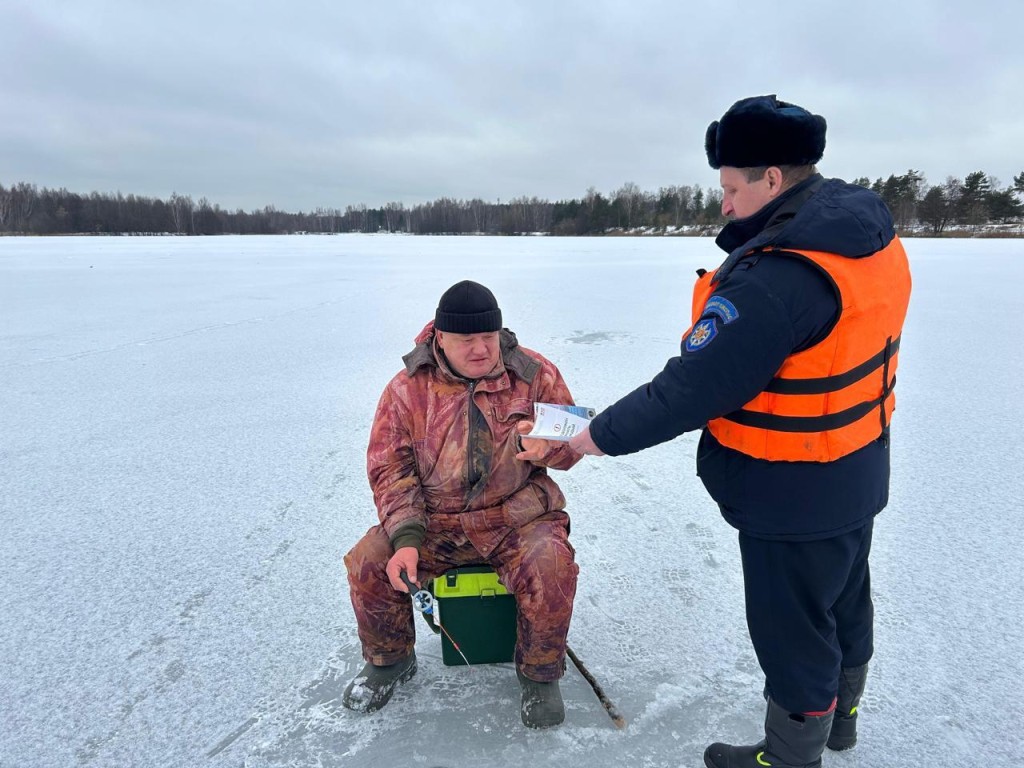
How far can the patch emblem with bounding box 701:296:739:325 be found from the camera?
1213 mm

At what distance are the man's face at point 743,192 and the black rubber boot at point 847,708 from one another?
117cm

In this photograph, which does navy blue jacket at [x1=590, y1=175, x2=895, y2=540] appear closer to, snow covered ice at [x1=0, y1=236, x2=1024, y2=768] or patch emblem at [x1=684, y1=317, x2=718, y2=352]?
patch emblem at [x1=684, y1=317, x2=718, y2=352]

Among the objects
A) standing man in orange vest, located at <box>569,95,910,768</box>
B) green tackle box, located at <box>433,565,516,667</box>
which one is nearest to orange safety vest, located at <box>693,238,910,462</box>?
standing man in orange vest, located at <box>569,95,910,768</box>

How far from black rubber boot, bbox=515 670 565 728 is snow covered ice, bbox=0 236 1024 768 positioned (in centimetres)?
4

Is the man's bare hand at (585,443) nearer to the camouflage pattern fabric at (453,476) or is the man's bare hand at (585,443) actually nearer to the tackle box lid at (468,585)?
the camouflage pattern fabric at (453,476)

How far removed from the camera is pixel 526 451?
1840mm

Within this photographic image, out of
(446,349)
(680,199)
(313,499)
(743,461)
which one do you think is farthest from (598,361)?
(680,199)

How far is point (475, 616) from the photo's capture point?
1.81m

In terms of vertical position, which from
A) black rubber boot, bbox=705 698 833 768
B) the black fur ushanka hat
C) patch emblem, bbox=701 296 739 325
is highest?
the black fur ushanka hat

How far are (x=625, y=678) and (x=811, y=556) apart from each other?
31.2 inches

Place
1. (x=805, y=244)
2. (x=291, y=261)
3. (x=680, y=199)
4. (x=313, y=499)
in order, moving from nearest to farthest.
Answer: (x=805, y=244) → (x=313, y=499) → (x=291, y=261) → (x=680, y=199)

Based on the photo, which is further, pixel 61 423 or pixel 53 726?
pixel 61 423

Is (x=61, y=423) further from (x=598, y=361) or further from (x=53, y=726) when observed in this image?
(x=598, y=361)

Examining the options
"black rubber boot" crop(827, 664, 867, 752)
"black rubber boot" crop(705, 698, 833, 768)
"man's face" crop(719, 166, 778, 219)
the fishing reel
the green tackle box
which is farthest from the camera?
the green tackle box
